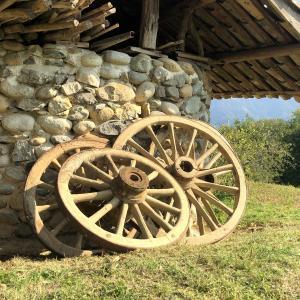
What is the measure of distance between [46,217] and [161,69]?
7.89 feet

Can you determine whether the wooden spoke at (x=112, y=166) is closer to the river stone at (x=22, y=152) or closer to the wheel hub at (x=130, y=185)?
the wheel hub at (x=130, y=185)

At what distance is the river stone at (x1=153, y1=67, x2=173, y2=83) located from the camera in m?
6.07

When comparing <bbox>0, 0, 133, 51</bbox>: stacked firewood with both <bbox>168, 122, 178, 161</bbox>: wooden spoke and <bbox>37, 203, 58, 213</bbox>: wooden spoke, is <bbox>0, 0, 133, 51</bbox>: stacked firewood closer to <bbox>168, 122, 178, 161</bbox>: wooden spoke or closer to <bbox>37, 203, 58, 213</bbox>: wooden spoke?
<bbox>168, 122, 178, 161</bbox>: wooden spoke

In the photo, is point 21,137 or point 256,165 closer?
point 21,137

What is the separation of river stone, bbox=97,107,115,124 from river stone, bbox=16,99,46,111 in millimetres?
707

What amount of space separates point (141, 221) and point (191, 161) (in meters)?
1.29

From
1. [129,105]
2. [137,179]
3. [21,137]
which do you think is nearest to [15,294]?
[137,179]

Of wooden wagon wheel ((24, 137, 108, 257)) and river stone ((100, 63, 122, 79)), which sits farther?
river stone ((100, 63, 122, 79))

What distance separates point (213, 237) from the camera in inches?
199

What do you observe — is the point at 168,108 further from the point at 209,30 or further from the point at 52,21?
the point at 52,21

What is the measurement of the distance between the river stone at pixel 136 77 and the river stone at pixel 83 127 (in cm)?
78

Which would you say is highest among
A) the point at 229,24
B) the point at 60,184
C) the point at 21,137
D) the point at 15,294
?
the point at 229,24

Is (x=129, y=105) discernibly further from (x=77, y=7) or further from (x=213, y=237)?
(x=213, y=237)

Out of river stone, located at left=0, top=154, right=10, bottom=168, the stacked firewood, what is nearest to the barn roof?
the stacked firewood
